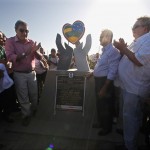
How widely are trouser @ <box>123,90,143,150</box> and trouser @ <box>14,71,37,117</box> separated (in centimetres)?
243

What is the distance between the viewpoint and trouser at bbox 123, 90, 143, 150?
364cm

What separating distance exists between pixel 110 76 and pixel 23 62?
1.95 meters

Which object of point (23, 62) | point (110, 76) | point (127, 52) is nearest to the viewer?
point (127, 52)

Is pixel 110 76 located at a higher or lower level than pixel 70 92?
higher

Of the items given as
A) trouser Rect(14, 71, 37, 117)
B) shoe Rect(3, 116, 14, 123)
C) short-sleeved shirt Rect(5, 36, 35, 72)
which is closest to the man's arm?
short-sleeved shirt Rect(5, 36, 35, 72)

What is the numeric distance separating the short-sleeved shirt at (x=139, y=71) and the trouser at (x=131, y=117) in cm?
10

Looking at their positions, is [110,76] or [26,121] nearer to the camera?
[110,76]

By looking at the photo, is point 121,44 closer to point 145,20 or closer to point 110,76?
point 145,20

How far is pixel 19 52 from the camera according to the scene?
5.34 metres

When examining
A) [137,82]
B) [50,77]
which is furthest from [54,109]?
[137,82]

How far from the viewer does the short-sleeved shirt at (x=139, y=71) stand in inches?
135

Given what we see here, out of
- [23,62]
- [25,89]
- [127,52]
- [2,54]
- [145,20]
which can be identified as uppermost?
[145,20]

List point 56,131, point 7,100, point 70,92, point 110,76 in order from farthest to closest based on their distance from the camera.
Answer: point 7,100 → point 70,92 → point 56,131 → point 110,76

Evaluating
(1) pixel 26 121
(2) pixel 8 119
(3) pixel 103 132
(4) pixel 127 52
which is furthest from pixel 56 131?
(4) pixel 127 52
